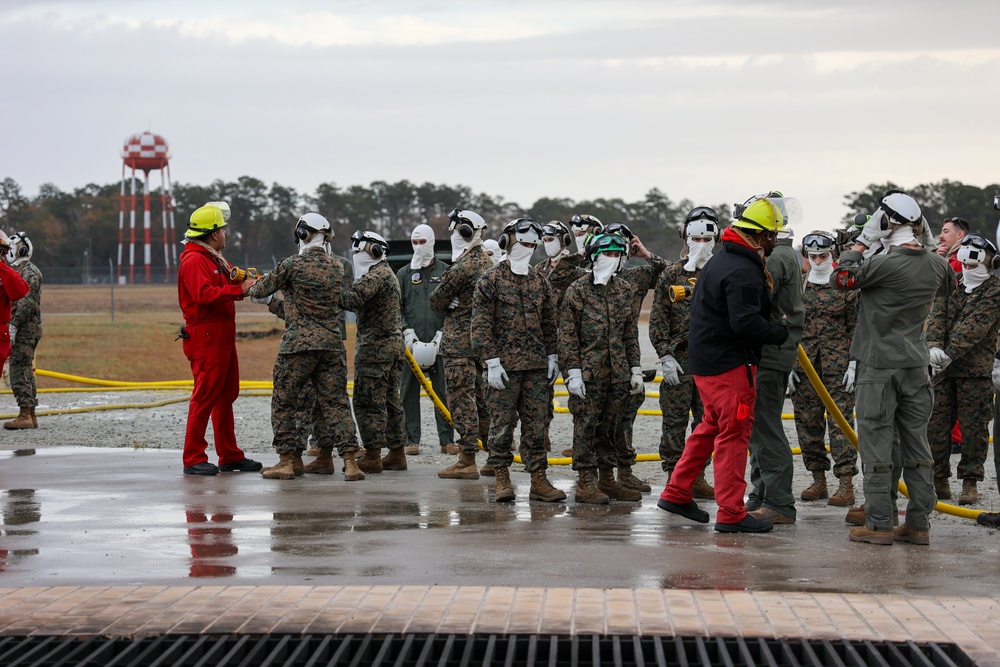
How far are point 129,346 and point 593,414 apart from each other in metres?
23.1

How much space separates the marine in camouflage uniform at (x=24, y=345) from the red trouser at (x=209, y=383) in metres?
4.16

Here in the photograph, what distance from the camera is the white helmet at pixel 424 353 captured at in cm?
1280

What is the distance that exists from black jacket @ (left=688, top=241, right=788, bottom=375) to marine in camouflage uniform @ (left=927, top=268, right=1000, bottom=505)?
2.55 meters

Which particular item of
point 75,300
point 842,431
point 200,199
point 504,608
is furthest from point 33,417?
point 200,199

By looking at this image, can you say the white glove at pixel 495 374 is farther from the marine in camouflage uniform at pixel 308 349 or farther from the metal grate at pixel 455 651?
the metal grate at pixel 455 651

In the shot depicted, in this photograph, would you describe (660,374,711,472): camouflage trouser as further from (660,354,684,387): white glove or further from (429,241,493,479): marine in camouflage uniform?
(429,241,493,479): marine in camouflage uniform

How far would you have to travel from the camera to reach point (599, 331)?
9391 mm

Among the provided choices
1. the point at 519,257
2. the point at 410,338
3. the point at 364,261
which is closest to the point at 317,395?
the point at 364,261

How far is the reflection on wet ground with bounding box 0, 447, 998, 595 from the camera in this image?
6805 mm

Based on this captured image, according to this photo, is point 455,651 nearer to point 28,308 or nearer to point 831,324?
point 831,324

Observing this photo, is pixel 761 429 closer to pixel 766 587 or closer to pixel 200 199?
pixel 766 587

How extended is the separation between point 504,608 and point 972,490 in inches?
212

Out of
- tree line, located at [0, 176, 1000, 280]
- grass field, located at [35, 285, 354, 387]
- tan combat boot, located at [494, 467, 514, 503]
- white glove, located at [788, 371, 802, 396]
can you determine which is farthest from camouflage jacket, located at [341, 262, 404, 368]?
tree line, located at [0, 176, 1000, 280]

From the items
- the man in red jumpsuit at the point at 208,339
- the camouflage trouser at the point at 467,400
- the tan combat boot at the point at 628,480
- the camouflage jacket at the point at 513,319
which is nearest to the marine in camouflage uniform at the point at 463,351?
the camouflage trouser at the point at 467,400
